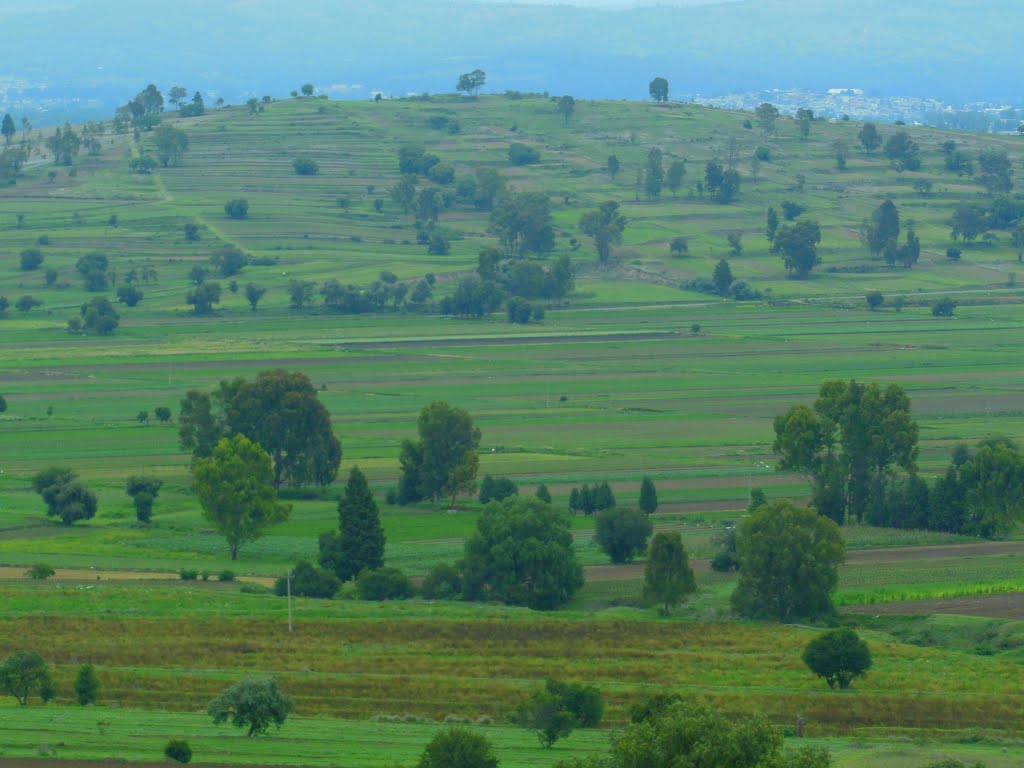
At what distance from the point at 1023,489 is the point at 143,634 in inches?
1523

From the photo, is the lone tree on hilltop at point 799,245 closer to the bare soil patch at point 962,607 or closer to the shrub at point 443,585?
the bare soil patch at point 962,607

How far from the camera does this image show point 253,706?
45469mm

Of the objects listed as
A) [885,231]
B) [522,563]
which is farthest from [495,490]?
[885,231]

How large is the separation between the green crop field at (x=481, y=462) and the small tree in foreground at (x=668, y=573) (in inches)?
33.4

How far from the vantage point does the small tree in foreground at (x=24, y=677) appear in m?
49.8

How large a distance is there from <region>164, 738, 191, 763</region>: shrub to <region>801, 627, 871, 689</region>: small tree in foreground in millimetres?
20081

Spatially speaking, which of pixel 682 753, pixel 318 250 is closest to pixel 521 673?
pixel 682 753

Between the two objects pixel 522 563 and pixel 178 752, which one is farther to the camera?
pixel 522 563

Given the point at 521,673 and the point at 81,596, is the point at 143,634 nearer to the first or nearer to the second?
the point at 81,596

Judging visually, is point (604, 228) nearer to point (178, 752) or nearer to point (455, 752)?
point (178, 752)

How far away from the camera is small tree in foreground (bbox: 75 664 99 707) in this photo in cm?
5016

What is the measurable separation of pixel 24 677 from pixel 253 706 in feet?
27.2

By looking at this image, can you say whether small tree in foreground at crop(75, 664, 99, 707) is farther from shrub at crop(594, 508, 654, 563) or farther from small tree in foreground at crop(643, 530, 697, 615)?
shrub at crop(594, 508, 654, 563)

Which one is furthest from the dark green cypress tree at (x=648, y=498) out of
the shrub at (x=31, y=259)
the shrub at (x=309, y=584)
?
the shrub at (x=31, y=259)
